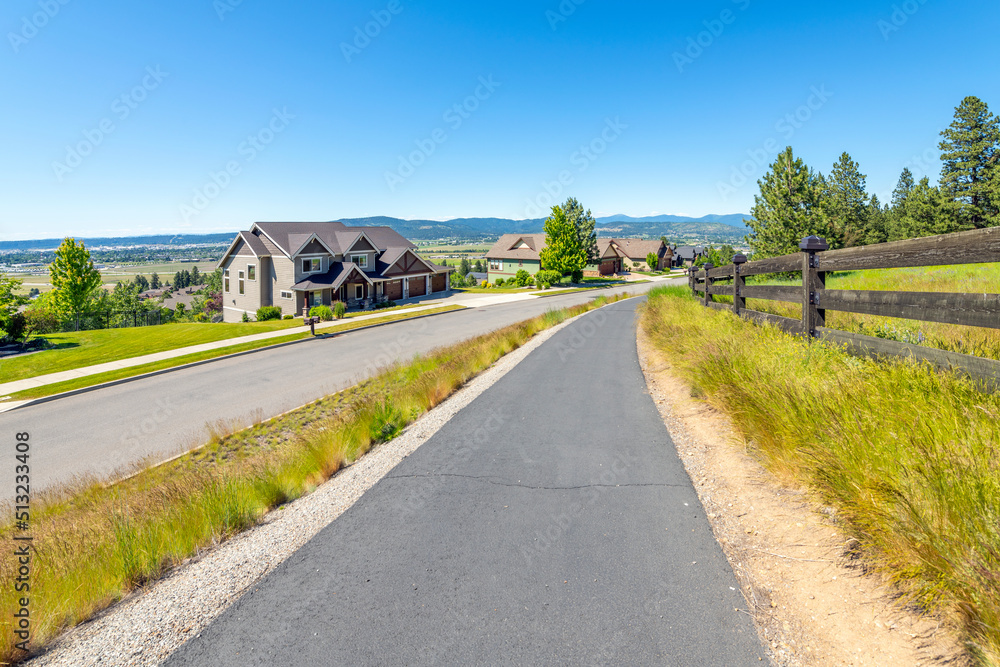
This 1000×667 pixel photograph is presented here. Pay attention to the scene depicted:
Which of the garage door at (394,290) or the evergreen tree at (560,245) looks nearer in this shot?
the garage door at (394,290)

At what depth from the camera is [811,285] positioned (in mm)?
6113

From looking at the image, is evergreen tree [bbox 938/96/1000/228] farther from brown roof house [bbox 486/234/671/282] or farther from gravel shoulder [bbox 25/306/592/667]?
gravel shoulder [bbox 25/306/592/667]

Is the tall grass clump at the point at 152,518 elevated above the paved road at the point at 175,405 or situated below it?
above

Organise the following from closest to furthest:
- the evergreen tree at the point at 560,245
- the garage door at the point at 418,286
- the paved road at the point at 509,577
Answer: the paved road at the point at 509,577
the garage door at the point at 418,286
the evergreen tree at the point at 560,245

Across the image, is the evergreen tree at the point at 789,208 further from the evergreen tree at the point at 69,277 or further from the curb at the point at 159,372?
the evergreen tree at the point at 69,277

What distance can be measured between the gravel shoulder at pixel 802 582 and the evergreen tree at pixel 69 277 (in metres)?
59.1

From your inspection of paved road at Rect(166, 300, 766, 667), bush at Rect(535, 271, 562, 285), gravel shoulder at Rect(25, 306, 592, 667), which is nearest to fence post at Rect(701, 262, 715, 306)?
paved road at Rect(166, 300, 766, 667)

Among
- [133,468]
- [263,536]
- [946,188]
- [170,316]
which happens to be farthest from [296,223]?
[946,188]

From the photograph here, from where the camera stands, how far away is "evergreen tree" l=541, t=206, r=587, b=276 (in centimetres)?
6172

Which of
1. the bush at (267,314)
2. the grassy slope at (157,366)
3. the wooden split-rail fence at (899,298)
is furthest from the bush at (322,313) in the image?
the wooden split-rail fence at (899,298)

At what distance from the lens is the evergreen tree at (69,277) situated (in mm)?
43844

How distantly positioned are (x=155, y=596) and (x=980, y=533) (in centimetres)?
543

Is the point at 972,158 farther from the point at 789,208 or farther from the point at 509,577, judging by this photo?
the point at 509,577

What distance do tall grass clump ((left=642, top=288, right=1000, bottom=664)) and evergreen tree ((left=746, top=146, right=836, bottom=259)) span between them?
3404 centimetres
